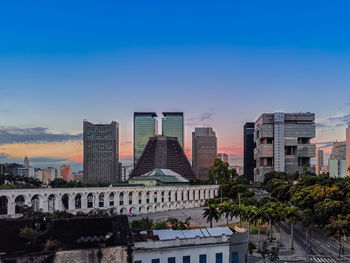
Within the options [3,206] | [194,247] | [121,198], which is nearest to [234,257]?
[194,247]

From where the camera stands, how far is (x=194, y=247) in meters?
38.2

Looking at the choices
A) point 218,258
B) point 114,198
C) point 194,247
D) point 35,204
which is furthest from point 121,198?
point 194,247

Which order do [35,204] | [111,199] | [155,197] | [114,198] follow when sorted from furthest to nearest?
[155,197], [111,199], [35,204], [114,198]

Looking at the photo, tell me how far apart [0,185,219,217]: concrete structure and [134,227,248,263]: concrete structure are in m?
77.3

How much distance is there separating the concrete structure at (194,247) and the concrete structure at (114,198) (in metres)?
77.3

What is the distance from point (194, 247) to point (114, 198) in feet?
334

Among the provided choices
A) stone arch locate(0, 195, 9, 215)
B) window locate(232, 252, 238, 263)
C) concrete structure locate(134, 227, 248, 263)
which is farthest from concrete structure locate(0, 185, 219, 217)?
window locate(232, 252, 238, 263)

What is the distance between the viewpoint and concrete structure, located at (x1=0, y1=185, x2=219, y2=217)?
4579 inches

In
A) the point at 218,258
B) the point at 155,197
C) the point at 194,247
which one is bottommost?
the point at 155,197

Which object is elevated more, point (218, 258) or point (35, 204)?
point (218, 258)

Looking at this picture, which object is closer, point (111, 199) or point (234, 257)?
point (234, 257)

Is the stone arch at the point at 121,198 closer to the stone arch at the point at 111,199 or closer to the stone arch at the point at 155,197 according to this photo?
the stone arch at the point at 111,199

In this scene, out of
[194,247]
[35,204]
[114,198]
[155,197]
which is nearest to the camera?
[194,247]

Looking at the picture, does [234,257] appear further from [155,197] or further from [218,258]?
[155,197]
